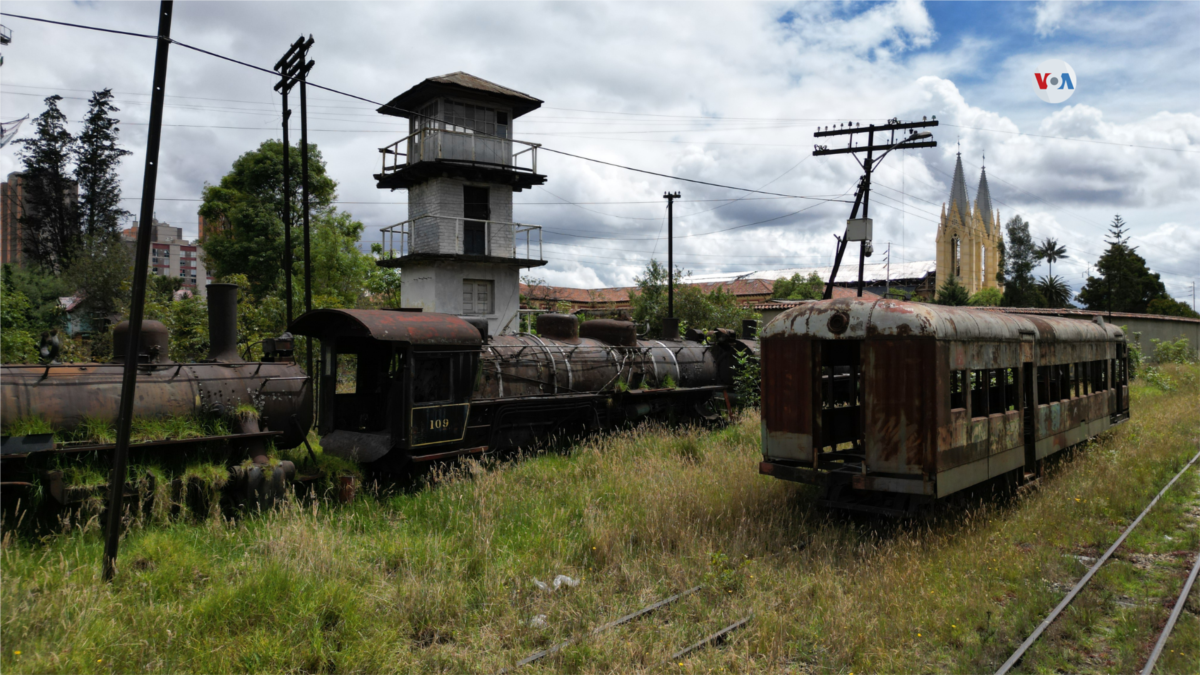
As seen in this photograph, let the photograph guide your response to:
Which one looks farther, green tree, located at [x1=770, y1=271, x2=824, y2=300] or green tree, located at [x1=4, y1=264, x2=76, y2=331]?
green tree, located at [x1=770, y1=271, x2=824, y2=300]

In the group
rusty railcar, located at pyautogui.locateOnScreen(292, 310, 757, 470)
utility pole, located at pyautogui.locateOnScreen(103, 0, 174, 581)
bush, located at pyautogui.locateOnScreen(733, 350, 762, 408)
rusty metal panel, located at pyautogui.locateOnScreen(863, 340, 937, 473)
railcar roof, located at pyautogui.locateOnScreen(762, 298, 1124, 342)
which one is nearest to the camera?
utility pole, located at pyautogui.locateOnScreen(103, 0, 174, 581)

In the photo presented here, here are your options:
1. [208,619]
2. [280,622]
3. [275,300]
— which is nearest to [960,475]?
[280,622]

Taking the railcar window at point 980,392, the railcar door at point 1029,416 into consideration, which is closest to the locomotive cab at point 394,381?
the railcar window at point 980,392

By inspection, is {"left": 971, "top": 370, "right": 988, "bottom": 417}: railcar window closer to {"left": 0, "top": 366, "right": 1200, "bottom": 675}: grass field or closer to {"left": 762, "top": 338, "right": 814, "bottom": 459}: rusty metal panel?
{"left": 0, "top": 366, "right": 1200, "bottom": 675}: grass field

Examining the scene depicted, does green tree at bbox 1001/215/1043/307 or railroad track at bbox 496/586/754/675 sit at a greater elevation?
green tree at bbox 1001/215/1043/307

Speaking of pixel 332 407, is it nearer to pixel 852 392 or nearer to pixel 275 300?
pixel 852 392

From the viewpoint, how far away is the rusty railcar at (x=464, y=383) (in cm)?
989

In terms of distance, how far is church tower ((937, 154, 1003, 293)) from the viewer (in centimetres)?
8738

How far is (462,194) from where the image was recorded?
2402 cm

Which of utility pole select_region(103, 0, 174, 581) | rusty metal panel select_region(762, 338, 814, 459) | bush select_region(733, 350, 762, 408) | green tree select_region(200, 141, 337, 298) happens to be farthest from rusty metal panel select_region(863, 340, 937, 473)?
green tree select_region(200, 141, 337, 298)

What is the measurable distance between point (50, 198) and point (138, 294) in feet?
135

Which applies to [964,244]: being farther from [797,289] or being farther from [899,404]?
[899,404]

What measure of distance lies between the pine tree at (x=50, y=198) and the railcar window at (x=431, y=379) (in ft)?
119

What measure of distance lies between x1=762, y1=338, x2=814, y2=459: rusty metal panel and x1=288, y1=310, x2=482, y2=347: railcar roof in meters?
4.64
